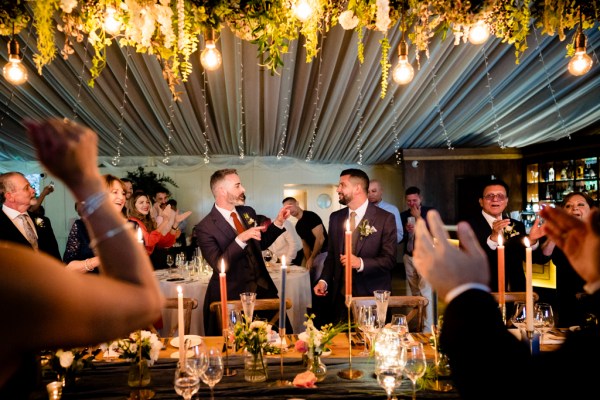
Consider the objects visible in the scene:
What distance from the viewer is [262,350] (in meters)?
1.93

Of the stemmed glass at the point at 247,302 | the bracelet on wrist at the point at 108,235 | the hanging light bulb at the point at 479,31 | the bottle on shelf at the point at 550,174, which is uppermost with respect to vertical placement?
the hanging light bulb at the point at 479,31

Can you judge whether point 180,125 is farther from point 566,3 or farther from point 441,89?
point 566,3

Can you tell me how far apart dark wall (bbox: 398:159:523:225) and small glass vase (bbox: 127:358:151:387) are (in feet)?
30.0

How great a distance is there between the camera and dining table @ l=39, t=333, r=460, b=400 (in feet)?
5.60

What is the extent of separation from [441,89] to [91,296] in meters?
5.85

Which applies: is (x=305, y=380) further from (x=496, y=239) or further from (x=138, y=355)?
(x=496, y=239)

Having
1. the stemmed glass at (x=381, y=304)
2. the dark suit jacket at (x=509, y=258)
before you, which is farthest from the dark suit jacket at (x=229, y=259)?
the dark suit jacket at (x=509, y=258)

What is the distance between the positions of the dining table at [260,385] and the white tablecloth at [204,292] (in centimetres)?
193

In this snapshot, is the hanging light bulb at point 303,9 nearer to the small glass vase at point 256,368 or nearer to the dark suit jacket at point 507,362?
the small glass vase at point 256,368

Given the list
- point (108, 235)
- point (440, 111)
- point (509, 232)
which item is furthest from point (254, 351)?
point (440, 111)

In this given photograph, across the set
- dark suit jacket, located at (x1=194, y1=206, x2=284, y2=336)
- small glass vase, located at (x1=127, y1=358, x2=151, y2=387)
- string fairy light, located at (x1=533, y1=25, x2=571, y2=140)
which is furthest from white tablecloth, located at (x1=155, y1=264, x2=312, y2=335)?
string fairy light, located at (x1=533, y1=25, x2=571, y2=140)

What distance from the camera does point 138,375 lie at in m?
1.81

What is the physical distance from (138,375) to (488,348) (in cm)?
159

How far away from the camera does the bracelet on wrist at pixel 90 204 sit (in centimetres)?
78
